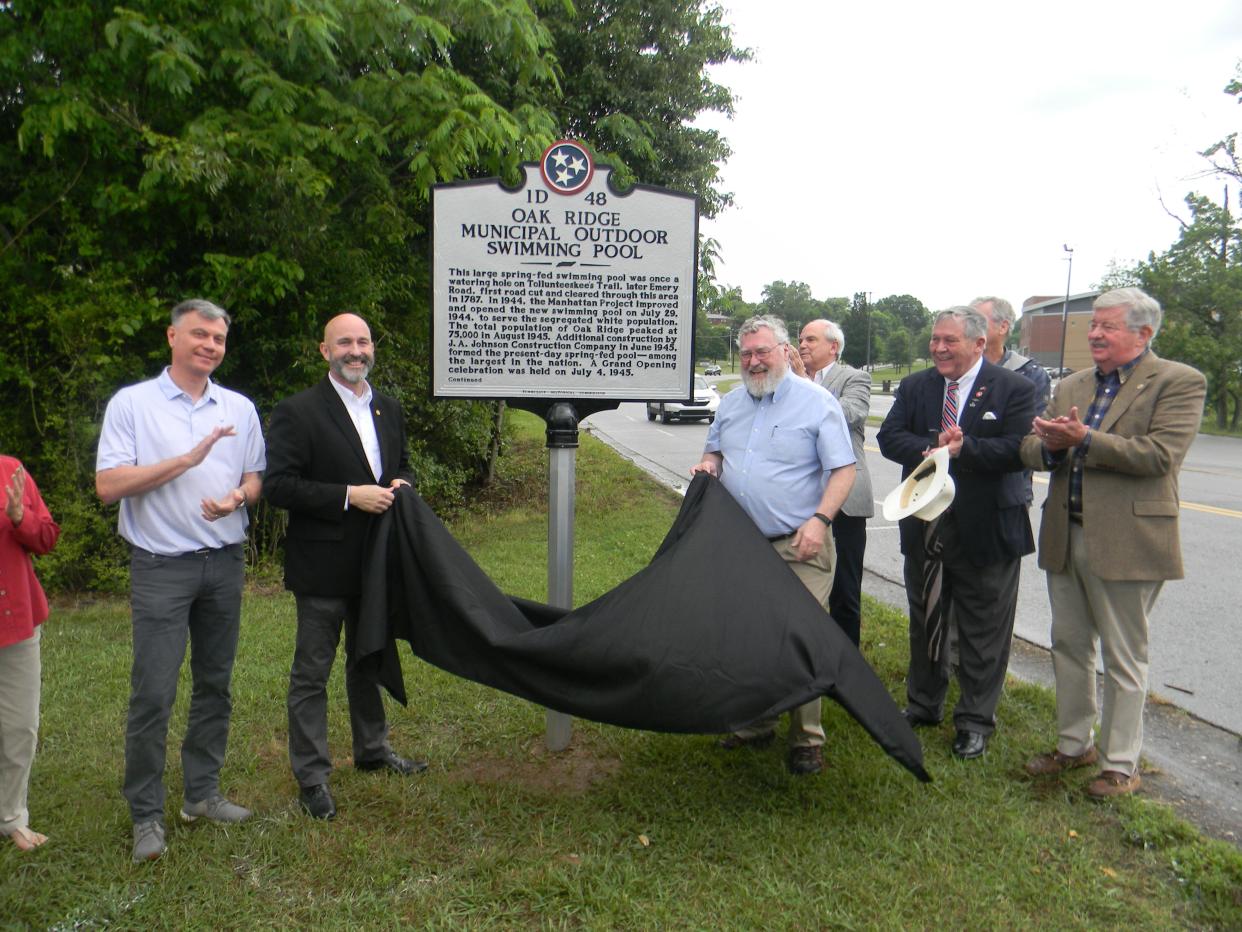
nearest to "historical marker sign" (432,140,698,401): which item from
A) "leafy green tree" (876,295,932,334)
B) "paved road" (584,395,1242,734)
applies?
"paved road" (584,395,1242,734)

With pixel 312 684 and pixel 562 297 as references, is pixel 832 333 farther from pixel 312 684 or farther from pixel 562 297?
pixel 312 684

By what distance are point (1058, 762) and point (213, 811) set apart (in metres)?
3.62

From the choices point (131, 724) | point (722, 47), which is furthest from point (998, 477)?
point (722, 47)

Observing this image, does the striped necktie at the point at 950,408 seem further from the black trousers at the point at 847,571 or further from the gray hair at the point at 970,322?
the black trousers at the point at 847,571

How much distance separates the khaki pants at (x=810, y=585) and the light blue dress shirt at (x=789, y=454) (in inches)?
4.6

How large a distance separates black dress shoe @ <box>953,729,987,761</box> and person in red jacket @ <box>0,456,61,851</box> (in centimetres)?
385

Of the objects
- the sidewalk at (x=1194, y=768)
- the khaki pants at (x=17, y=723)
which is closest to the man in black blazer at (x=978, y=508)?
the sidewalk at (x=1194, y=768)

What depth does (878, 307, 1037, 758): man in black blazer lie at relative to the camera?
14.0ft

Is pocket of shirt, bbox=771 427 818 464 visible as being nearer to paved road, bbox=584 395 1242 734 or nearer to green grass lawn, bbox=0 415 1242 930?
green grass lawn, bbox=0 415 1242 930

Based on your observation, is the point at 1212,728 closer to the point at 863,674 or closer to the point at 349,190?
the point at 863,674

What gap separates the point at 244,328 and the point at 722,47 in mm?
8729

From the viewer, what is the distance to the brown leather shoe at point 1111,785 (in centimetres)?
379

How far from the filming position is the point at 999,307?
4.95m

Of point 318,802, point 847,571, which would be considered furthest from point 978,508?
point 318,802
